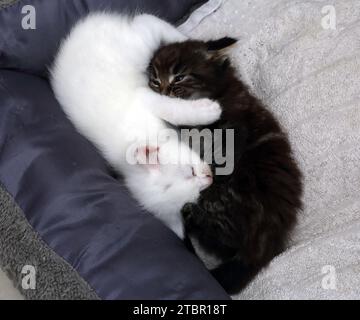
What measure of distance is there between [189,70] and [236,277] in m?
0.56

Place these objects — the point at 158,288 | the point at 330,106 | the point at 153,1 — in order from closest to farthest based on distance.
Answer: the point at 158,288 → the point at 330,106 → the point at 153,1

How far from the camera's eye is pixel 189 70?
1.42m

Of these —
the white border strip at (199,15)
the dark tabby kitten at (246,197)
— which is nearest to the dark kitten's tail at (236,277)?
the dark tabby kitten at (246,197)

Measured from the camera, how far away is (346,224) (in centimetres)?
128

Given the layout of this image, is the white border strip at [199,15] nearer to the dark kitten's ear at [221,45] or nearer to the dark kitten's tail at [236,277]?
the dark kitten's ear at [221,45]

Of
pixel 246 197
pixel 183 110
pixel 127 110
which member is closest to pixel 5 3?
pixel 127 110

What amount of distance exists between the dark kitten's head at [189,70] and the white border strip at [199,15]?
268mm

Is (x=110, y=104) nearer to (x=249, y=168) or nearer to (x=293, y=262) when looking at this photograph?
(x=249, y=168)

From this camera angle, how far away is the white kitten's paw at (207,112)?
1.33 m

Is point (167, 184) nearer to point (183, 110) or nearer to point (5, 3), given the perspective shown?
point (183, 110)

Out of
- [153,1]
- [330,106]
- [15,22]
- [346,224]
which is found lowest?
[346,224]

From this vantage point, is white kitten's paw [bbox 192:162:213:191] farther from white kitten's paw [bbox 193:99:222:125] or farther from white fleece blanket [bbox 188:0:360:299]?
white fleece blanket [bbox 188:0:360:299]

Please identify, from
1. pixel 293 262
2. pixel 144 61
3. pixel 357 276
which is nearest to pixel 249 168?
pixel 293 262

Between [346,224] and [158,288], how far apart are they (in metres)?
0.51
